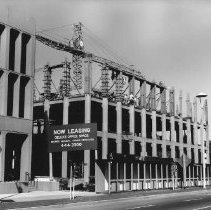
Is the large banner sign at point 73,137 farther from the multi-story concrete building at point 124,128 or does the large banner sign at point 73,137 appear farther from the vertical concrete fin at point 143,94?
the vertical concrete fin at point 143,94

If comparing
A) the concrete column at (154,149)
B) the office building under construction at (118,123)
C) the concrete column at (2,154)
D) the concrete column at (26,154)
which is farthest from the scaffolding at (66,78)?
the concrete column at (2,154)

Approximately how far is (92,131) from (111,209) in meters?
16.9

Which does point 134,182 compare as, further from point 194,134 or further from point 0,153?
point 194,134

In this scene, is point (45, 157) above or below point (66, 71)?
below

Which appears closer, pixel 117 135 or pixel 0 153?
pixel 0 153

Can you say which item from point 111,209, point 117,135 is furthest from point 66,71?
point 111,209

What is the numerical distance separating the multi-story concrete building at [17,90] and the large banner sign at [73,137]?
7.97 feet

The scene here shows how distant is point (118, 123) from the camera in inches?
2479

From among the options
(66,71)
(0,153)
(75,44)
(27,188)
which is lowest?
(27,188)

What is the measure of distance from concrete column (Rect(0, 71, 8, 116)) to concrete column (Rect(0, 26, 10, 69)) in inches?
31.6

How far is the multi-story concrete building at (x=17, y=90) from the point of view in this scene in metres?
36.8

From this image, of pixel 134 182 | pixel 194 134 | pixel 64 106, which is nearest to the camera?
pixel 134 182

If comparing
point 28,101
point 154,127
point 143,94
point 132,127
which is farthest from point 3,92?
point 143,94

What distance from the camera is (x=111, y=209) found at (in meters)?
19.7
